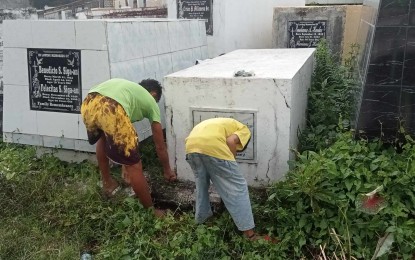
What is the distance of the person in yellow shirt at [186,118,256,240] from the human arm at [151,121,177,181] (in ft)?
2.26

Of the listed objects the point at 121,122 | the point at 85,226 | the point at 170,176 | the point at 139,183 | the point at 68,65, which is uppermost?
the point at 68,65

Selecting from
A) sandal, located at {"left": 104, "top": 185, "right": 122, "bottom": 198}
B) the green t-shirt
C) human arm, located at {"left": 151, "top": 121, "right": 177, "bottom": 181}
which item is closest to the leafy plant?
human arm, located at {"left": 151, "top": 121, "right": 177, "bottom": 181}

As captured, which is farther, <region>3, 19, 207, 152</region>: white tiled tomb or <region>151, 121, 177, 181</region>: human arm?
<region>3, 19, 207, 152</region>: white tiled tomb

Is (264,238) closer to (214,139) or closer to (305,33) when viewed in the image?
(214,139)

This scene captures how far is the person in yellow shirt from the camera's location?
11.2ft

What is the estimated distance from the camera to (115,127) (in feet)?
12.6

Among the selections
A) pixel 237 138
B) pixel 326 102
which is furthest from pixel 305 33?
pixel 237 138

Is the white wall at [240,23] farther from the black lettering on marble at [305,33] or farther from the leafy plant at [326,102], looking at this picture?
the leafy plant at [326,102]

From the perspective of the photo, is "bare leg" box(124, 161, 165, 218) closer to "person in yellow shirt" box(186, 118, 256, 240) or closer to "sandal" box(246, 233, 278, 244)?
"person in yellow shirt" box(186, 118, 256, 240)

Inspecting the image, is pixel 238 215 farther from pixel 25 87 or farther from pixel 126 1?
pixel 126 1

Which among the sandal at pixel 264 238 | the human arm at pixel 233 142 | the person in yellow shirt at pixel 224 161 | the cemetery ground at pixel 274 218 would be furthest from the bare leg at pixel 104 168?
the sandal at pixel 264 238

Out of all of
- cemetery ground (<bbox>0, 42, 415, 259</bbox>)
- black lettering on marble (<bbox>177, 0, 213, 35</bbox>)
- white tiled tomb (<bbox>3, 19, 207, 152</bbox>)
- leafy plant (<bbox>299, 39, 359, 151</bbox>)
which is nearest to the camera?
cemetery ground (<bbox>0, 42, 415, 259</bbox>)

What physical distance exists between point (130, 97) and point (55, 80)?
1292mm

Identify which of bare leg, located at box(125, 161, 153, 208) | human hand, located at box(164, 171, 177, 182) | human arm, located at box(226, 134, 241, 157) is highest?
human arm, located at box(226, 134, 241, 157)
